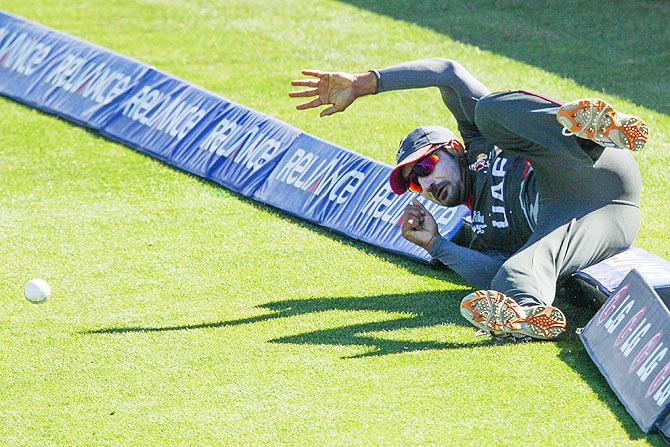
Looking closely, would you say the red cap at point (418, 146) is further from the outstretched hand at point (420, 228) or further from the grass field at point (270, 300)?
the grass field at point (270, 300)

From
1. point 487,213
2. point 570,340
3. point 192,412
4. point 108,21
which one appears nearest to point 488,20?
point 108,21

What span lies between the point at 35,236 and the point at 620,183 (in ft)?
13.7

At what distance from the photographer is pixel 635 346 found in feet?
17.0

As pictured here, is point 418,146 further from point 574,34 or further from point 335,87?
point 574,34

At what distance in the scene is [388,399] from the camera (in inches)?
210

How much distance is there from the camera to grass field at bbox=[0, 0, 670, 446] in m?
5.20

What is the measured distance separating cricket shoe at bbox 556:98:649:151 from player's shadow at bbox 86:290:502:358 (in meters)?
1.23

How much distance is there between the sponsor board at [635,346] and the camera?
4.87 m

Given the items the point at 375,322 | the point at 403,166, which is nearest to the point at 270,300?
the point at 375,322

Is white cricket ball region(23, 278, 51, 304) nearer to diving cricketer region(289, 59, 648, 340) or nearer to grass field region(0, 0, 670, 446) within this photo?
grass field region(0, 0, 670, 446)

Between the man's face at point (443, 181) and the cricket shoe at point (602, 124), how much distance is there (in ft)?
3.15

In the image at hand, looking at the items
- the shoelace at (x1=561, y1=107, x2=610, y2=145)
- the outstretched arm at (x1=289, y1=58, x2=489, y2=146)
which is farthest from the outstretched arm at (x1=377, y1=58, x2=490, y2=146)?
the shoelace at (x1=561, y1=107, x2=610, y2=145)

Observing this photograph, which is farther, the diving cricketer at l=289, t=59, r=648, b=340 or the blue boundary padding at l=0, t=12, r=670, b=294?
the blue boundary padding at l=0, t=12, r=670, b=294

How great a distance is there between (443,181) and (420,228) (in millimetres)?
355
